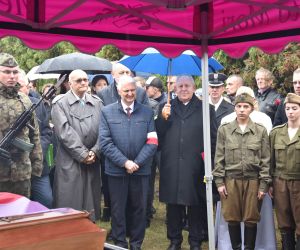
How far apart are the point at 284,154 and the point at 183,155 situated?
43.8 inches

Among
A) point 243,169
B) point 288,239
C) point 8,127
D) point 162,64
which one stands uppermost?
point 162,64

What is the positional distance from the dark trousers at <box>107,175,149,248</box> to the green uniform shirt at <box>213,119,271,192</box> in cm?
85

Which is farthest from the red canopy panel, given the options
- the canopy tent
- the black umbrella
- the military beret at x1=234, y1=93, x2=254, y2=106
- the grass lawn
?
the black umbrella

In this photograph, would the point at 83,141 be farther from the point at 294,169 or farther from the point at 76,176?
the point at 294,169

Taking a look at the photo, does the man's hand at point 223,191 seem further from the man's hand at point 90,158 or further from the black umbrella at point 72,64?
the black umbrella at point 72,64

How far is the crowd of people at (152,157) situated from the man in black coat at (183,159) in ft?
0.04

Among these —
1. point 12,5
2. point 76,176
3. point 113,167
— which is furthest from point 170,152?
point 12,5

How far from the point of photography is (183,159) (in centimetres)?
623

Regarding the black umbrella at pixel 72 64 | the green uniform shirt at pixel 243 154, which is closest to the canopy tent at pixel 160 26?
the green uniform shirt at pixel 243 154

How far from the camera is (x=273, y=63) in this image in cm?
1138

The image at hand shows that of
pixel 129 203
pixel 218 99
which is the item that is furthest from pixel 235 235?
pixel 218 99

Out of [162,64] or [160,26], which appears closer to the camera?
[160,26]

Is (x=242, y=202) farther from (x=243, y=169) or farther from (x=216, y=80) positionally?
(x=216, y=80)

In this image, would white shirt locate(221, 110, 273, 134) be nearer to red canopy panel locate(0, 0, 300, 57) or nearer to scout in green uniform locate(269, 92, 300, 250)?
scout in green uniform locate(269, 92, 300, 250)
